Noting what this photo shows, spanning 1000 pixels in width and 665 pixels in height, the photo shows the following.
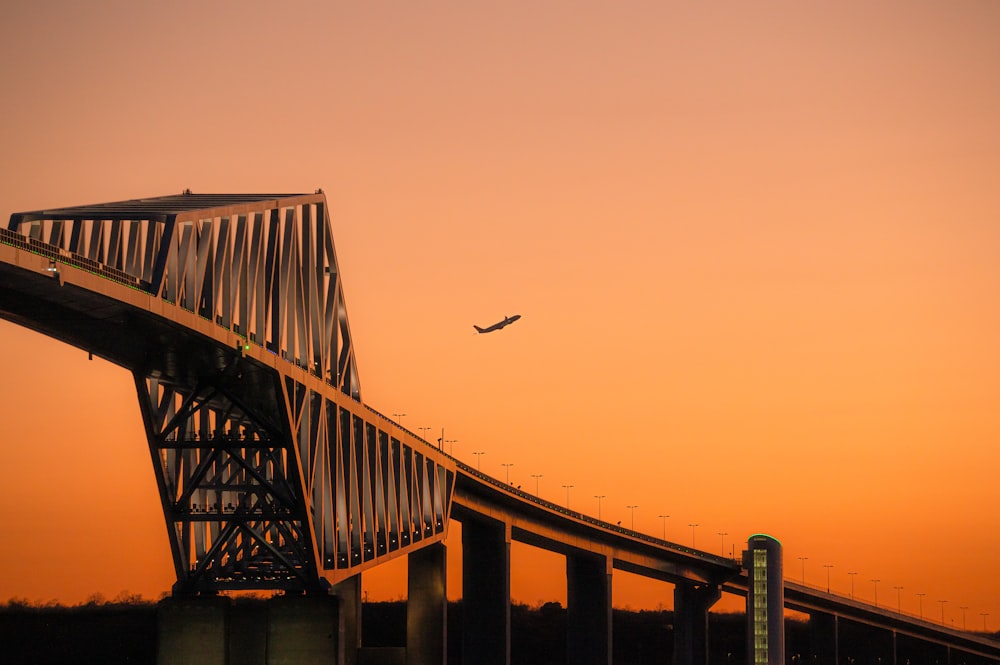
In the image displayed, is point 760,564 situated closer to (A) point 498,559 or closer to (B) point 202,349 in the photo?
(A) point 498,559

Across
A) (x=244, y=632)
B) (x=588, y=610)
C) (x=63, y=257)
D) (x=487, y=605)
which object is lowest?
(x=588, y=610)

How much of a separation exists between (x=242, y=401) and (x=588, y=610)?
89519mm

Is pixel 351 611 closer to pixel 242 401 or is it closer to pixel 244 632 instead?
pixel 244 632

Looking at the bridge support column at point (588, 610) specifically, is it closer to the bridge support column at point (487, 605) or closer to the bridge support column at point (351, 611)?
the bridge support column at point (487, 605)

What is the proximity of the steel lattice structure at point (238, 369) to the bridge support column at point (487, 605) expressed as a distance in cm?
2841

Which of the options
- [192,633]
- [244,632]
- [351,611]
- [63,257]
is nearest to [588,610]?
[351,611]

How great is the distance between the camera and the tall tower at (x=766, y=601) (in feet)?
624

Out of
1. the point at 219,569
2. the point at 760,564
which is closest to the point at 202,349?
the point at 219,569

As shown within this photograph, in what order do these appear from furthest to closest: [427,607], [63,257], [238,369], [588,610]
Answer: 1. [588,610]
2. [427,607]
3. [238,369]
4. [63,257]

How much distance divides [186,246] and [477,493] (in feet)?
235

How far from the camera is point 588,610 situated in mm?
176375

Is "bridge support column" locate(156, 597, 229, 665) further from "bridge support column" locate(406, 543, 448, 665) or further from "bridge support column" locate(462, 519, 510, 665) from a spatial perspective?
"bridge support column" locate(462, 519, 510, 665)

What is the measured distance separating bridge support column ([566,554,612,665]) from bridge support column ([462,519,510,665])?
23.3 meters

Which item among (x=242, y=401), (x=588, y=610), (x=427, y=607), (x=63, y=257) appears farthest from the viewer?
(x=588, y=610)
